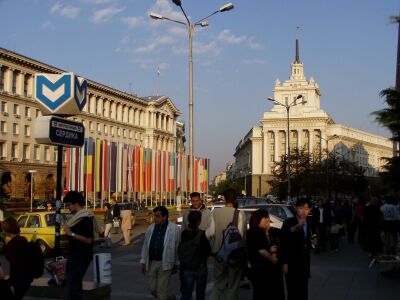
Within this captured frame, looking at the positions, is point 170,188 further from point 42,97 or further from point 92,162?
point 42,97

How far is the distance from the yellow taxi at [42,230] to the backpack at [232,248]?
33.9ft

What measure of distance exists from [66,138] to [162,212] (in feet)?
14.8

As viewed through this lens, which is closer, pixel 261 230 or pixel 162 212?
pixel 261 230

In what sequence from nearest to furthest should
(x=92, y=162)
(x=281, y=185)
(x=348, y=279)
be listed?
→ (x=348, y=279) < (x=92, y=162) < (x=281, y=185)

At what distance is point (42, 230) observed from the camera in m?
17.3

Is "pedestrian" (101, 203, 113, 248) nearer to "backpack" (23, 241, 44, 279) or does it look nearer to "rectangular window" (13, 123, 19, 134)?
"backpack" (23, 241, 44, 279)

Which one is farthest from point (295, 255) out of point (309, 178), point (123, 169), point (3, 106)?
point (3, 106)

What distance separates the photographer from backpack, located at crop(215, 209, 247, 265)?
775cm

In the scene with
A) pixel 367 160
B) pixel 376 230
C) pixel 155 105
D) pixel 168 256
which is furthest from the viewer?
pixel 367 160

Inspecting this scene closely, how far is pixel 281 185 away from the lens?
181ft

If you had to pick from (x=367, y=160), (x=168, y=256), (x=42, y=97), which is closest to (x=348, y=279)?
(x=168, y=256)

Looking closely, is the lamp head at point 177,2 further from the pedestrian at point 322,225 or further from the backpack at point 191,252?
the backpack at point 191,252

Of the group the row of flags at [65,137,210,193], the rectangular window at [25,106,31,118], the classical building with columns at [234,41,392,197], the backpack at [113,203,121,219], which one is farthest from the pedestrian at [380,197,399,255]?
the classical building with columns at [234,41,392,197]

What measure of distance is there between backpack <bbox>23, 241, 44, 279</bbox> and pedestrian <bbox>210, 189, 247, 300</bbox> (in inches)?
100
